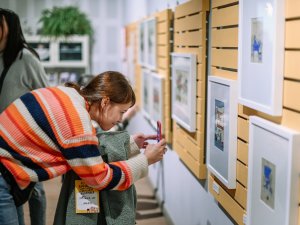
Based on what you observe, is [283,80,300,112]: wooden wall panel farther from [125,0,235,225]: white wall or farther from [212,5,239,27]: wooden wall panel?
[125,0,235,225]: white wall

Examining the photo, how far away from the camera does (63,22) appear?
7.72 metres

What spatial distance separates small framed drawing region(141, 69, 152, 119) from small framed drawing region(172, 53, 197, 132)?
1.26 m

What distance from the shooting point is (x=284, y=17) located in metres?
1.67

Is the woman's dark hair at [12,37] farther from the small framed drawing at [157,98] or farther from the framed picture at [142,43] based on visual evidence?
the framed picture at [142,43]

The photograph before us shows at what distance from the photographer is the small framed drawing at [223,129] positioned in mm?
2246

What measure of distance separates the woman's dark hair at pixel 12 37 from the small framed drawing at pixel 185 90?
3.53ft

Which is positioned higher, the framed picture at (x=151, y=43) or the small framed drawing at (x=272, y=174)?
the framed picture at (x=151, y=43)

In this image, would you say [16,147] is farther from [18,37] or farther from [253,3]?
[18,37]

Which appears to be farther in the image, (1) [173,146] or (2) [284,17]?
(1) [173,146]

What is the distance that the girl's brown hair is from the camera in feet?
6.61

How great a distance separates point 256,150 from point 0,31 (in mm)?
1839

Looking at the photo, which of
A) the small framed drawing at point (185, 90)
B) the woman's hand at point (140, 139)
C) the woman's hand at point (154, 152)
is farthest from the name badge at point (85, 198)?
the small framed drawing at point (185, 90)

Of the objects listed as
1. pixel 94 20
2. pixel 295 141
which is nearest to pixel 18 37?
pixel 295 141

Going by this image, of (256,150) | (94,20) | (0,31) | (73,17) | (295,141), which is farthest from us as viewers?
(94,20)
